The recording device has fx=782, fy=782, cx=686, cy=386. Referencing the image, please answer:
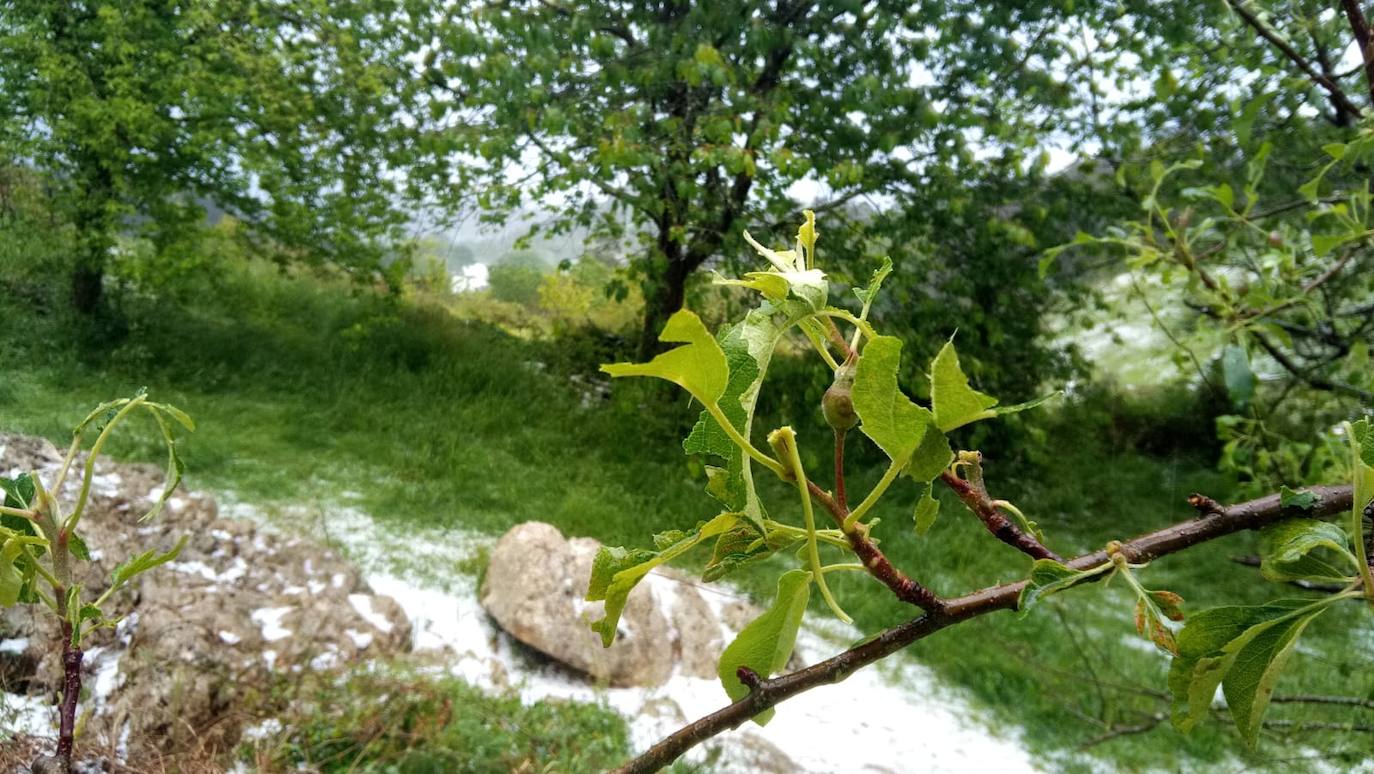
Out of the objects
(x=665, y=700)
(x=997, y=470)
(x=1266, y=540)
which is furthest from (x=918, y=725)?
(x=997, y=470)

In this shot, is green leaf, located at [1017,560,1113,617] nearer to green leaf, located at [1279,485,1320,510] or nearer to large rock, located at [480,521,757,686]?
green leaf, located at [1279,485,1320,510]

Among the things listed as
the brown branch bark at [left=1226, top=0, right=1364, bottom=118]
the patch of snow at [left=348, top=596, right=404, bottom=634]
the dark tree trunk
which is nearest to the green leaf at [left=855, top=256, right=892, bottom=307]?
the brown branch bark at [left=1226, top=0, right=1364, bottom=118]

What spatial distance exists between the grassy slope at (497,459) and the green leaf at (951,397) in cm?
114

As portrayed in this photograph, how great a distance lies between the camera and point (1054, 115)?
2383mm

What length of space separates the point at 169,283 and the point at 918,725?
6.30 feet

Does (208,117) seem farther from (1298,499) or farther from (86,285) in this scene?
(1298,499)

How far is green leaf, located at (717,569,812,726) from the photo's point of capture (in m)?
0.16

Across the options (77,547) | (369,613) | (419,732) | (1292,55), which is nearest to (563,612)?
(369,613)

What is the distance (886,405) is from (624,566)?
6cm

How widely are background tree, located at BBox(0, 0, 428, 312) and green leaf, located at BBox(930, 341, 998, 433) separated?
1733 millimetres

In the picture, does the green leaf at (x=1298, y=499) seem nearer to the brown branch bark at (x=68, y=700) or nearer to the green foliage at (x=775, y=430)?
the green foliage at (x=775, y=430)

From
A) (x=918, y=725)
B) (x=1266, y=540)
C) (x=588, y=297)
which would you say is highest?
(x=1266, y=540)

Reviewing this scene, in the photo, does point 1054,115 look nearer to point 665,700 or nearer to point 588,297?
point 588,297

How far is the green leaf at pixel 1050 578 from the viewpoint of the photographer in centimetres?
17
